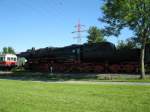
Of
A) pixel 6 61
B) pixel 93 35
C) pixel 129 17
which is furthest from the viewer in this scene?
pixel 93 35

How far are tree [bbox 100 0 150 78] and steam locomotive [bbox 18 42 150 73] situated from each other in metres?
3.75

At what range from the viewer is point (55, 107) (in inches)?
407

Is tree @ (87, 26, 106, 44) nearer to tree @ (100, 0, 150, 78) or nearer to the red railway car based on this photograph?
the red railway car

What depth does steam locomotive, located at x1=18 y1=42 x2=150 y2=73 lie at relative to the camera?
109ft

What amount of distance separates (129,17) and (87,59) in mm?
11166

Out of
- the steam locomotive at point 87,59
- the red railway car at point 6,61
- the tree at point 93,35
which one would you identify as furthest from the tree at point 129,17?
the tree at point 93,35

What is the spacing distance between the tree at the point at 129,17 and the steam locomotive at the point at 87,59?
375 cm

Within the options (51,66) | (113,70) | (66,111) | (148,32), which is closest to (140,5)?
(148,32)

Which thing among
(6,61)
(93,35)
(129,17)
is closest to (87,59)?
(129,17)

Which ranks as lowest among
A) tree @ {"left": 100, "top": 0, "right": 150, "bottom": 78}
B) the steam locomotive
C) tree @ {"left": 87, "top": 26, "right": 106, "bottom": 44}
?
the steam locomotive

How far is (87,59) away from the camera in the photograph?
36594mm

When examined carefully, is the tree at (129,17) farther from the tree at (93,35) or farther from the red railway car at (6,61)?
the tree at (93,35)

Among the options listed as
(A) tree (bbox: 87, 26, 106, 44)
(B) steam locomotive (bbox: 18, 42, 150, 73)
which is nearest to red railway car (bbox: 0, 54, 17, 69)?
(B) steam locomotive (bbox: 18, 42, 150, 73)

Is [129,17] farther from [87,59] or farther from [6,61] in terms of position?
[6,61]
